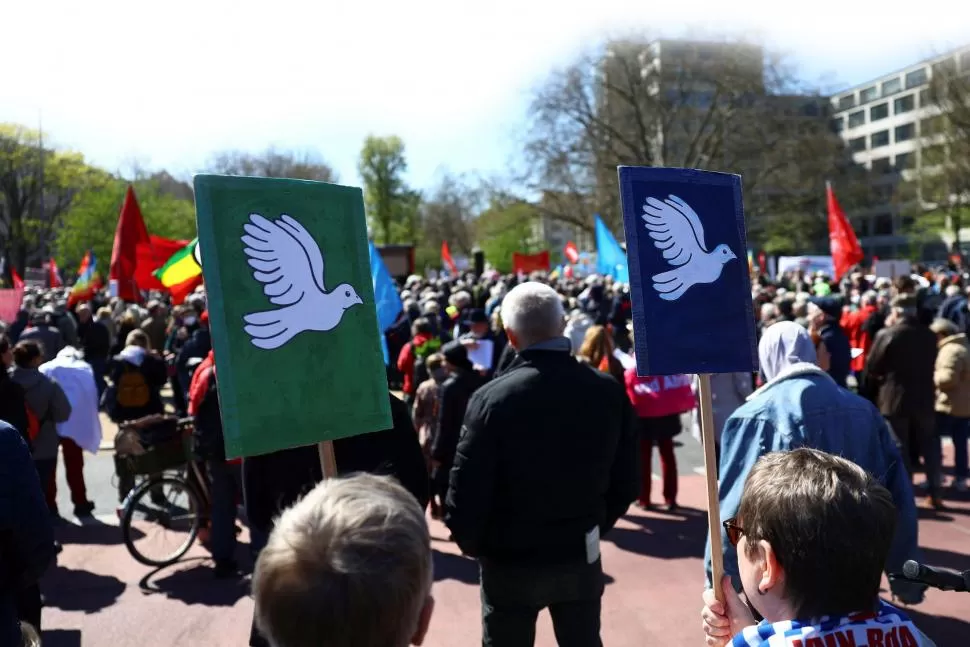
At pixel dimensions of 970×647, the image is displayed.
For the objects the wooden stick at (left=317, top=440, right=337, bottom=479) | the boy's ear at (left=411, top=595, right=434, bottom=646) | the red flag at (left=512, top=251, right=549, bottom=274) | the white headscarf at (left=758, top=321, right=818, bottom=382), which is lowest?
the boy's ear at (left=411, top=595, right=434, bottom=646)

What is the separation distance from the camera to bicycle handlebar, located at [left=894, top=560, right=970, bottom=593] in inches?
59.2

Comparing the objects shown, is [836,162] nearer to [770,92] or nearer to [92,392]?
[770,92]

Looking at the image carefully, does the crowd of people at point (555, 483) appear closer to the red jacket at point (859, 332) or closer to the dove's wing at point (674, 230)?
the dove's wing at point (674, 230)

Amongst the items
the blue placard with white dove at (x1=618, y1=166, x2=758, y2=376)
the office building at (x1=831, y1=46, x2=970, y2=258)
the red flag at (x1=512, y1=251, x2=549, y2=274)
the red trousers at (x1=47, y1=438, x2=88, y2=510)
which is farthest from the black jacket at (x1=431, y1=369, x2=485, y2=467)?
the office building at (x1=831, y1=46, x2=970, y2=258)

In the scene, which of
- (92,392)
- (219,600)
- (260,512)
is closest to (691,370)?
(260,512)

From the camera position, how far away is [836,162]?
40844 mm

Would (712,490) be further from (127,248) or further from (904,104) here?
(904,104)

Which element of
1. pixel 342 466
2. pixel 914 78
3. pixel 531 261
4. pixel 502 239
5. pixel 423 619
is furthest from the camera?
pixel 914 78

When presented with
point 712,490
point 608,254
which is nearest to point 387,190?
point 608,254

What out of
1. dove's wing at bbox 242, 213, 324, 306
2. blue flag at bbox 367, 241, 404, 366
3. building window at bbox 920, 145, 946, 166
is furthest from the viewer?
building window at bbox 920, 145, 946, 166

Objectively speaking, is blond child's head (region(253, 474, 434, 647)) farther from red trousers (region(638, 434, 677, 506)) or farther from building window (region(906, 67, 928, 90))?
building window (region(906, 67, 928, 90))

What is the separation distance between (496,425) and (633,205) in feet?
2.95

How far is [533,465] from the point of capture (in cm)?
280

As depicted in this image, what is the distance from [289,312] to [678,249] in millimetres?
1329
